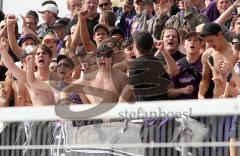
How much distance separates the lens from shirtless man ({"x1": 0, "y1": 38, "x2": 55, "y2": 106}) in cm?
952

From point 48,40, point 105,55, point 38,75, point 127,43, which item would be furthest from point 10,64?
point 105,55

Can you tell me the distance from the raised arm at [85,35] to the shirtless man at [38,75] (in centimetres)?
80

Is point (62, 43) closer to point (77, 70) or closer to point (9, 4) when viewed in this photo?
point (77, 70)

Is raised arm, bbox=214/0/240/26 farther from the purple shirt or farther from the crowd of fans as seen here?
the purple shirt

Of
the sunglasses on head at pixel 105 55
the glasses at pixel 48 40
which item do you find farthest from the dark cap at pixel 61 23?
the sunglasses on head at pixel 105 55

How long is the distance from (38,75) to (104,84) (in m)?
1.71

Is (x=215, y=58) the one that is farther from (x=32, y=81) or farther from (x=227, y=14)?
(x=32, y=81)

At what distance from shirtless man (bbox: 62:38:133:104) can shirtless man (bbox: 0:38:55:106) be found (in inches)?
16.5

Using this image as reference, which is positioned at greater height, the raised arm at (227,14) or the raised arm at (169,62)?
the raised arm at (227,14)

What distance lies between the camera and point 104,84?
346 inches

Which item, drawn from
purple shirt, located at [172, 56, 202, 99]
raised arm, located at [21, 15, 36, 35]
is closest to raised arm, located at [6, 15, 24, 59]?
raised arm, located at [21, 15, 36, 35]

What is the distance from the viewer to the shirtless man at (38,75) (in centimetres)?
952

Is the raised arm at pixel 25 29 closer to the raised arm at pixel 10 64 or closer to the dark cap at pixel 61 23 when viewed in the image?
the dark cap at pixel 61 23

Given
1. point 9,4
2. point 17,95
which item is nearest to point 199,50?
point 17,95
